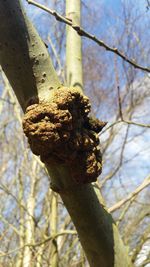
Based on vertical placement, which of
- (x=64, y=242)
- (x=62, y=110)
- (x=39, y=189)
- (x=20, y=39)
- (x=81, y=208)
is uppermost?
(x=39, y=189)

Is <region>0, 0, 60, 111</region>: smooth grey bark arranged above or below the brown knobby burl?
above

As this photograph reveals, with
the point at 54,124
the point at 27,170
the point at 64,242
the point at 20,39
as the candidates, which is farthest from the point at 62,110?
the point at 27,170

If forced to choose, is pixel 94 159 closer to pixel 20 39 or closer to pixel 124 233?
pixel 20 39

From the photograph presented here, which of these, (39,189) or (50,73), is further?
(39,189)

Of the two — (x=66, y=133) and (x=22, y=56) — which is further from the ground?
(x=22, y=56)
